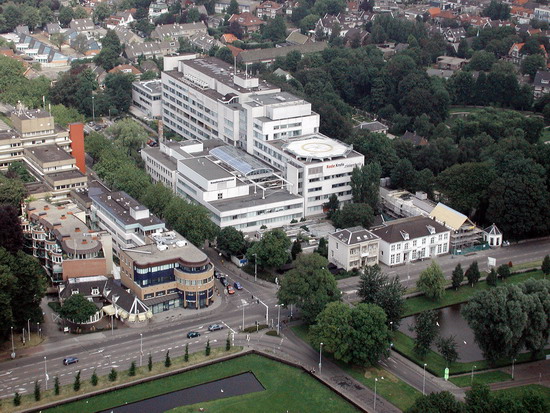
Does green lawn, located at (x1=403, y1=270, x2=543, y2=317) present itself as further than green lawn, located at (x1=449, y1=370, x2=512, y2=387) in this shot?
Yes

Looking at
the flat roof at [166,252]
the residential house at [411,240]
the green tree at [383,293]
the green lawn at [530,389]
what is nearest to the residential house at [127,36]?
the residential house at [411,240]

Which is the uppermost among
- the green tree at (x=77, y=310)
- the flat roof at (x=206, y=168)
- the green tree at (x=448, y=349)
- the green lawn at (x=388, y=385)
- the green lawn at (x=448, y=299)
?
the flat roof at (x=206, y=168)

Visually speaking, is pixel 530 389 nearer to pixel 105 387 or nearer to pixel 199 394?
pixel 199 394

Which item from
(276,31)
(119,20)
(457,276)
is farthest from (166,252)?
(119,20)

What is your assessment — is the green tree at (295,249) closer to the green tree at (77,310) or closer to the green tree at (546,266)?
the green tree at (77,310)

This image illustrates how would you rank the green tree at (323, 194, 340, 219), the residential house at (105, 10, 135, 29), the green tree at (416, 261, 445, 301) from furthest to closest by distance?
the residential house at (105, 10, 135, 29) < the green tree at (323, 194, 340, 219) < the green tree at (416, 261, 445, 301)

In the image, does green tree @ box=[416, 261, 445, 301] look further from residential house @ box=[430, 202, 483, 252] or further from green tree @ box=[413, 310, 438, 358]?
residential house @ box=[430, 202, 483, 252]

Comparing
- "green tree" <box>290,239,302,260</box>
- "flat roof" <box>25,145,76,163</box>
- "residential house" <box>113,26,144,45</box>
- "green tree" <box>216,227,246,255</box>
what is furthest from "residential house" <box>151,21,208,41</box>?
"green tree" <box>290,239,302,260</box>
